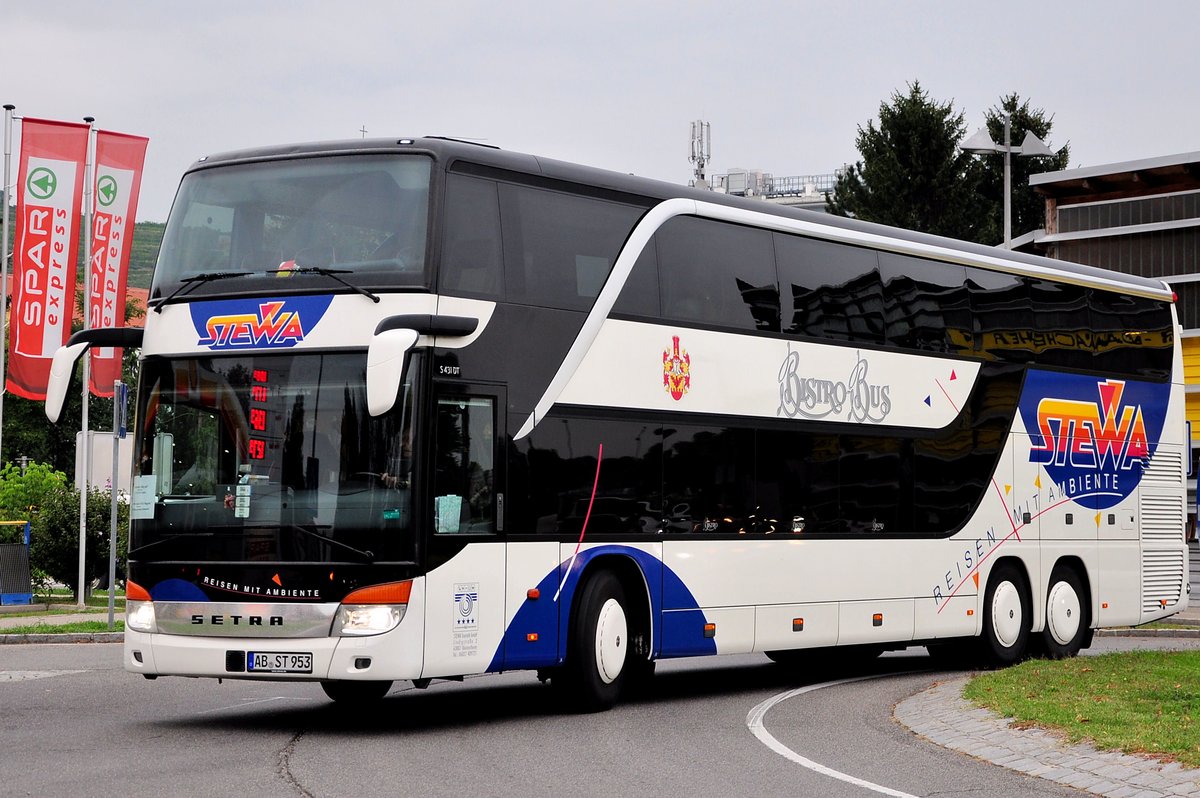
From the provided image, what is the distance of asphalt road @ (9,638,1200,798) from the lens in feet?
32.4

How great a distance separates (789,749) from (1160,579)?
11.6m

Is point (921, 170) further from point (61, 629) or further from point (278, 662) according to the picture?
point (278, 662)

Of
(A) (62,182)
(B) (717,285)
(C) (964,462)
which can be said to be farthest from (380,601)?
(A) (62,182)

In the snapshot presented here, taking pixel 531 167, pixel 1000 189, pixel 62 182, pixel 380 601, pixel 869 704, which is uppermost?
pixel 1000 189

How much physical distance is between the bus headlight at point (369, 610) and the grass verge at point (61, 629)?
11.5 meters

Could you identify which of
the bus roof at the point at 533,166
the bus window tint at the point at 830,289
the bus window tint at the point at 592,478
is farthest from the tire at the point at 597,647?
the bus window tint at the point at 830,289

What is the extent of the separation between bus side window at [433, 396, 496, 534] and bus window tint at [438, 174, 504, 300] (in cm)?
87

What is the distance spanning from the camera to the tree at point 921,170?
64.8 metres

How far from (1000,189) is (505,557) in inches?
2244

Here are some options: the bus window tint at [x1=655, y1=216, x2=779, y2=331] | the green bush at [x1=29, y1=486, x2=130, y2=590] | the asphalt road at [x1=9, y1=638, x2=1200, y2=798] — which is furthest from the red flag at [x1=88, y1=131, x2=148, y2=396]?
the bus window tint at [x1=655, y1=216, x2=779, y2=331]

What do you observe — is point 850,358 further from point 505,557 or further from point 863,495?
point 505,557

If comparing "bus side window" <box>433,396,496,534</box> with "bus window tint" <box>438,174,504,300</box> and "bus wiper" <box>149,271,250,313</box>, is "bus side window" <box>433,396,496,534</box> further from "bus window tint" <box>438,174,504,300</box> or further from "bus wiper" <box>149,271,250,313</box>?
"bus wiper" <box>149,271,250,313</box>

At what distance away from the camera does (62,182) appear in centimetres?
2766

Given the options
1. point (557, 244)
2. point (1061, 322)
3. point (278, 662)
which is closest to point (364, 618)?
point (278, 662)
